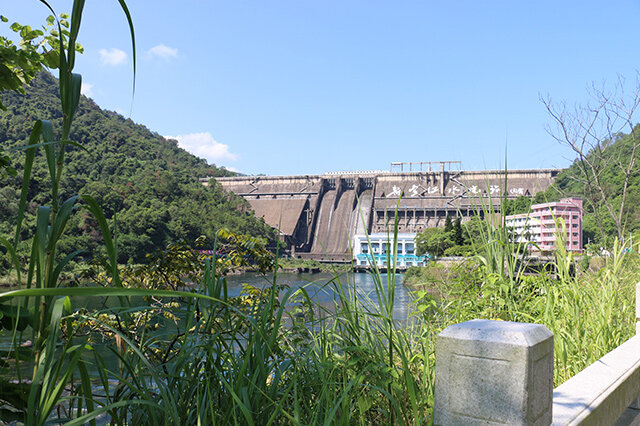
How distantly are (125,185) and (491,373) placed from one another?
2851 centimetres

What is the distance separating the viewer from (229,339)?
115 cm

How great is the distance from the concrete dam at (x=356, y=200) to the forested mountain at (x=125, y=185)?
3384 millimetres

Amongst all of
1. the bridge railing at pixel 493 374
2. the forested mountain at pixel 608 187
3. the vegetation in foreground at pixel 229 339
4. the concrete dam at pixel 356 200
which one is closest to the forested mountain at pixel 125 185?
the concrete dam at pixel 356 200

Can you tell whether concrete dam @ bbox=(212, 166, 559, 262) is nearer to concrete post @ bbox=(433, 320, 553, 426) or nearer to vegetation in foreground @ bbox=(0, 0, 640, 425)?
vegetation in foreground @ bbox=(0, 0, 640, 425)

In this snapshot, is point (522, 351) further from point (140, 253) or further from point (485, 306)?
point (140, 253)

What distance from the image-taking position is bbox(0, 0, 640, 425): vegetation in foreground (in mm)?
654

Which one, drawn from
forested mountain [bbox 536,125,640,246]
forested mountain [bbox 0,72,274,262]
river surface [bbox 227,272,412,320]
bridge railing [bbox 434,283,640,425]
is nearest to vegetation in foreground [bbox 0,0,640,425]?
river surface [bbox 227,272,412,320]

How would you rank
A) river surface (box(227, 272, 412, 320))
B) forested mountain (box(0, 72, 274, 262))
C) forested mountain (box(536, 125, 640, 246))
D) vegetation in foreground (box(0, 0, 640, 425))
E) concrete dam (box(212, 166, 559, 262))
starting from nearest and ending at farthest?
vegetation in foreground (box(0, 0, 640, 425)), river surface (box(227, 272, 412, 320)), forested mountain (box(536, 125, 640, 246)), forested mountain (box(0, 72, 274, 262)), concrete dam (box(212, 166, 559, 262))

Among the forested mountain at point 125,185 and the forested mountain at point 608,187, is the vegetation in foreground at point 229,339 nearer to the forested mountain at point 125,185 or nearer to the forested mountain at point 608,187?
the forested mountain at point 608,187

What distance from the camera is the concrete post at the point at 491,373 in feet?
2.26

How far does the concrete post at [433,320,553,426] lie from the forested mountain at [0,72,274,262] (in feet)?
30.2

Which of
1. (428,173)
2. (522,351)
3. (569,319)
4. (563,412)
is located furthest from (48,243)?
(428,173)

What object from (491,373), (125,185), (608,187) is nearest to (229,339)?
(491,373)

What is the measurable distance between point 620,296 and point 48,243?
95.9 inches
